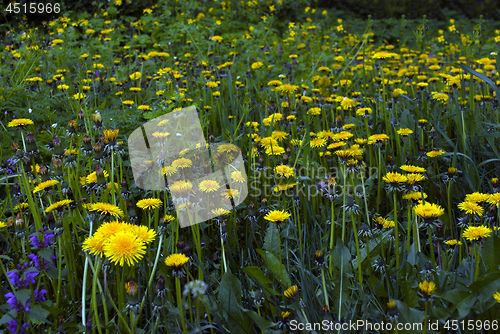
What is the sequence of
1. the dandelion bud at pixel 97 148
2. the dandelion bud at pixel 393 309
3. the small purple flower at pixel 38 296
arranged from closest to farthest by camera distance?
the dandelion bud at pixel 393 309 < the small purple flower at pixel 38 296 < the dandelion bud at pixel 97 148

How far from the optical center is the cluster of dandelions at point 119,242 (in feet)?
2.98

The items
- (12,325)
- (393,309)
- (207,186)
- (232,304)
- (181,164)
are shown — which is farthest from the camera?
A: (181,164)

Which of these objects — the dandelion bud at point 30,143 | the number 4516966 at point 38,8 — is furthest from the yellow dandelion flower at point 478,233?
the number 4516966 at point 38,8

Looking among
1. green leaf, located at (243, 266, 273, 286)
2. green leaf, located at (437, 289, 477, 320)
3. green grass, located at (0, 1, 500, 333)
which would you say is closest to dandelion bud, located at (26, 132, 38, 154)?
green grass, located at (0, 1, 500, 333)

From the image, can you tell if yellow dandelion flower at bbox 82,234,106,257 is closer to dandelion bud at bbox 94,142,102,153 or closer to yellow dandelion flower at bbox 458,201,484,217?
dandelion bud at bbox 94,142,102,153

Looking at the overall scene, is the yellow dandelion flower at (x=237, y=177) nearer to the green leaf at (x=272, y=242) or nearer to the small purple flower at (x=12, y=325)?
the green leaf at (x=272, y=242)

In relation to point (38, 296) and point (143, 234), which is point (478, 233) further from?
point (38, 296)

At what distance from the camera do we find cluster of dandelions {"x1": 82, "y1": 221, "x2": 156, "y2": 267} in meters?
0.91

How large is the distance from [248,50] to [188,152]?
2176 millimetres

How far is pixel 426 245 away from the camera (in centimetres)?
148

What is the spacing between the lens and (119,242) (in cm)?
91

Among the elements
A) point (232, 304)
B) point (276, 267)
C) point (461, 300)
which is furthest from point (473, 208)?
point (232, 304)

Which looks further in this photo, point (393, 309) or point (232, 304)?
point (232, 304)

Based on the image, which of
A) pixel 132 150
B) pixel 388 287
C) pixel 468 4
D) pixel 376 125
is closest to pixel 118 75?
pixel 132 150
